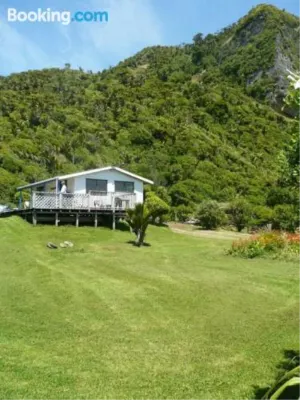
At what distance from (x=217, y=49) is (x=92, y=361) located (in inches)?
4800

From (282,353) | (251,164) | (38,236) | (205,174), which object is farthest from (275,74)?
(282,353)

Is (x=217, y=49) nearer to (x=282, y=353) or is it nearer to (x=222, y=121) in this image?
(x=222, y=121)

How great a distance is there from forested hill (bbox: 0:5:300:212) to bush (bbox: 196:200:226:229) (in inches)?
565

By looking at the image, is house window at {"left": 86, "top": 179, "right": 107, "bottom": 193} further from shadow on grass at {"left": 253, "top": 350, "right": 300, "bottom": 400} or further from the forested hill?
shadow on grass at {"left": 253, "top": 350, "right": 300, "bottom": 400}

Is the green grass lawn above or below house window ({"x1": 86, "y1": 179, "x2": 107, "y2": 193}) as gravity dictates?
below

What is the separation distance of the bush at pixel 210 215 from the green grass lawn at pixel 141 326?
19082 mm

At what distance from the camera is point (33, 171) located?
4906cm

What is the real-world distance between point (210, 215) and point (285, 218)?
10749 millimetres

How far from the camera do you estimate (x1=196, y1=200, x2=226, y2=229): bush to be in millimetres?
37469

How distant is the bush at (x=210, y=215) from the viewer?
37.5 meters

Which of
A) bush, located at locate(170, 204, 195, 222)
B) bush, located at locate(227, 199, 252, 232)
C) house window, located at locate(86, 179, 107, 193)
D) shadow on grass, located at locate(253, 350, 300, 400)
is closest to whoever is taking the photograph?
shadow on grass, located at locate(253, 350, 300, 400)

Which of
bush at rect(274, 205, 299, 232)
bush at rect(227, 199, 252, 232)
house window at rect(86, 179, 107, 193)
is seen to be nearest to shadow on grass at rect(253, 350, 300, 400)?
house window at rect(86, 179, 107, 193)

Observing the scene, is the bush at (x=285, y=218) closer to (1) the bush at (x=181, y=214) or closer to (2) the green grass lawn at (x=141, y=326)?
(1) the bush at (x=181, y=214)

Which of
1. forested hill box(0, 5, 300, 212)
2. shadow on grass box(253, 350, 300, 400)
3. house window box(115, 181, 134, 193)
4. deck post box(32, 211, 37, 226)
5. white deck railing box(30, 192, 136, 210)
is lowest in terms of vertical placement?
shadow on grass box(253, 350, 300, 400)
